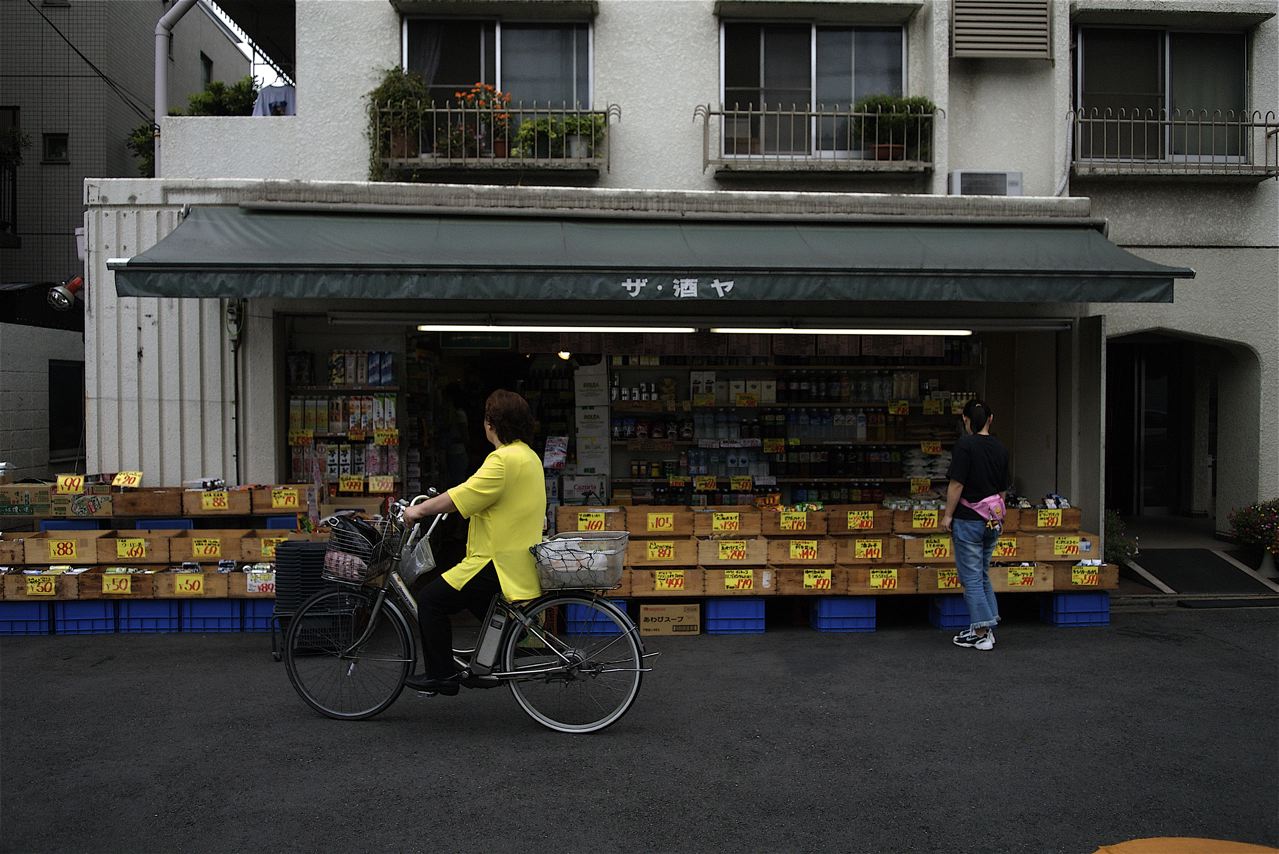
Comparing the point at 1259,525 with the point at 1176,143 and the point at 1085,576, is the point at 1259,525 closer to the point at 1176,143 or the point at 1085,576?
the point at 1085,576

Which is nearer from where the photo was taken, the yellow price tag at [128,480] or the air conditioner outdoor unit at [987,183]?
the yellow price tag at [128,480]

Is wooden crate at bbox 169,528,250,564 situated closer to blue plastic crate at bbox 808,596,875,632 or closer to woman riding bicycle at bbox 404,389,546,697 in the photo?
woman riding bicycle at bbox 404,389,546,697

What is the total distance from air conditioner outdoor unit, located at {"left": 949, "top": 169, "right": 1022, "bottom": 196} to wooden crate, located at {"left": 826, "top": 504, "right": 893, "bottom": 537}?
3.76 m

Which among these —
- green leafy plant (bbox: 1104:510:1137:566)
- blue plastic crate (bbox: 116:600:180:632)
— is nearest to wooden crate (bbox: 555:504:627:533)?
blue plastic crate (bbox: 116:600:180:632)

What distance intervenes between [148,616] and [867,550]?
6.33 metres

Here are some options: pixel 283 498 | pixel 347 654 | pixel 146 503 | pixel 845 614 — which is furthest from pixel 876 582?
pixel 146 503

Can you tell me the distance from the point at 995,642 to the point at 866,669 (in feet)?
4.87

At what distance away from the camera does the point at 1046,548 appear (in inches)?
333

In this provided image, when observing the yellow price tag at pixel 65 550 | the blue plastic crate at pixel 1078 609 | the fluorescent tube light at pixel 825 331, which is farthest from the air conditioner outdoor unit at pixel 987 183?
the yellow price tag at pixel 65 550

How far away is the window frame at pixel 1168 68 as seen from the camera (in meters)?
10.7

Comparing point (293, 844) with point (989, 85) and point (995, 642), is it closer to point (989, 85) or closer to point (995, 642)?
point (995, 642)

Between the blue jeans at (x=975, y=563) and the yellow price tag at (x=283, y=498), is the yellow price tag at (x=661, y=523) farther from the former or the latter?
the yellow price tag at (x=283, y=498)

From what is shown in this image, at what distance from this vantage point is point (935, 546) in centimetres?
842

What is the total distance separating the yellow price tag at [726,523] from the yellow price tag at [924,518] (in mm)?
1656
